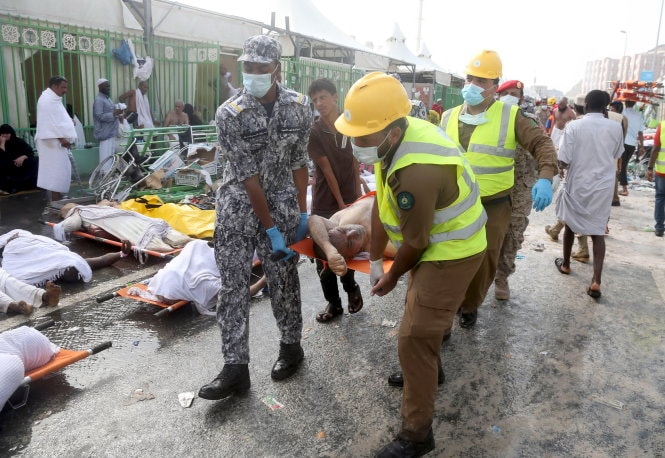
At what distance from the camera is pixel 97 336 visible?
11.6ft

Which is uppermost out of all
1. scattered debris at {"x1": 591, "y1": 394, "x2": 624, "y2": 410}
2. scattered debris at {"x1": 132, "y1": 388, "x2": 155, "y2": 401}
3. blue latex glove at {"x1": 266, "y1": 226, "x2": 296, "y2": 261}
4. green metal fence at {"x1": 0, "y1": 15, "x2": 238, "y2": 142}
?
green metal fence at {"x1": 0, "y1": 15, "x2": 238, "y2": 142}

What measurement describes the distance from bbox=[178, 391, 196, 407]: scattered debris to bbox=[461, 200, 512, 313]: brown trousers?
1.88m

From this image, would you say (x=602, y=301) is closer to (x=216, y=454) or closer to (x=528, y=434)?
(x=528, y=434)

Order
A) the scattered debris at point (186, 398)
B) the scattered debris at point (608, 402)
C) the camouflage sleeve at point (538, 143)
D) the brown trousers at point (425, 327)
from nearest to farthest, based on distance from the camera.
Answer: the brown trousers at point (425, 327) < the scattered debris at point (186, 398) < the scattered debris at point (608, 402) < the camouflage sleeve at point (538, 143)

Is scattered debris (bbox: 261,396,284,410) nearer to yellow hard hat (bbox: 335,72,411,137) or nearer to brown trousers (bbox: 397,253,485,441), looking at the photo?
brown trousers (bbox: 397,253,485,441)

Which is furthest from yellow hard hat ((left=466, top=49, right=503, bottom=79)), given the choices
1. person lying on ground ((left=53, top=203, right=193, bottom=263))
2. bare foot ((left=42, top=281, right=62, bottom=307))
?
bare foot ((left=42, top=281, right=62, bottom=307))

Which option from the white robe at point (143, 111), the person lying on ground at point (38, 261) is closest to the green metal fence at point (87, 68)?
the white robe at point (143, 111)

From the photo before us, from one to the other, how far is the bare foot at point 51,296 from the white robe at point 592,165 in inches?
182

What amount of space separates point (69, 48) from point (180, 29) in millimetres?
2554

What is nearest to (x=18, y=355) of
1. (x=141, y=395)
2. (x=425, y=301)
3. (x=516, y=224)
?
(x=141, y=395)

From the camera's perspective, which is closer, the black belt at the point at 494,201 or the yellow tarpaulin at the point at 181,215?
the black belt at the point at 494,201

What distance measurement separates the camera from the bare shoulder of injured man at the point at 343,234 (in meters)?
3.05

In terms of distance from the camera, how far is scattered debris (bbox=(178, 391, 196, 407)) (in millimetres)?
2781

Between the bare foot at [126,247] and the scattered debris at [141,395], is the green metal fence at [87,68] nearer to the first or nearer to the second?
the bare foot at [126,247]
